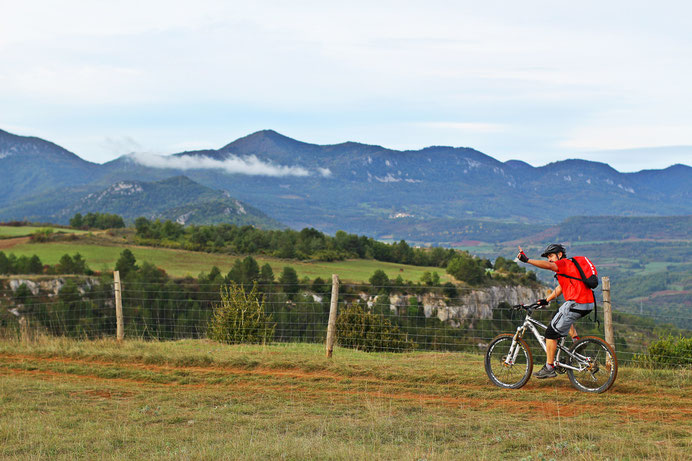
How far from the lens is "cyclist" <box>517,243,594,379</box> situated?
8695 millimetres

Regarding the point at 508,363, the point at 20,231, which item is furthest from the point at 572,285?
the point at 20,231

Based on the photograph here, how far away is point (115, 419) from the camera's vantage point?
7879 mm

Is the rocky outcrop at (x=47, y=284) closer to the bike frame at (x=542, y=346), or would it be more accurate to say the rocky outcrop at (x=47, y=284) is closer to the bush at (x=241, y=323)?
the bush at (x=241, y=323)

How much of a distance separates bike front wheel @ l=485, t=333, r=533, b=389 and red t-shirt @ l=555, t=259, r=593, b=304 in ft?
3.77

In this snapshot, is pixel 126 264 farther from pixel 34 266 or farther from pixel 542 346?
pixel 542 346

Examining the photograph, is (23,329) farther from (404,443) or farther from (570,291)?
(570,291)

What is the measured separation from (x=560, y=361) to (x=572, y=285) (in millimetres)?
1269

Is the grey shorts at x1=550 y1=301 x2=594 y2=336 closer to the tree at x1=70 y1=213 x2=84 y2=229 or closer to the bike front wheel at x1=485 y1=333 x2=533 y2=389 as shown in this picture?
the bike front wheel at x1=485 y1=333 x2=533 y2=389

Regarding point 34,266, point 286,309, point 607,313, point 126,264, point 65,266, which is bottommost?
point 286,309

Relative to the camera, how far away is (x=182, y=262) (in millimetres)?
83438

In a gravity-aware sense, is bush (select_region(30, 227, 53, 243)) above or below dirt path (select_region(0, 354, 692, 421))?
above

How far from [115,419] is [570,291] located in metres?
6.83

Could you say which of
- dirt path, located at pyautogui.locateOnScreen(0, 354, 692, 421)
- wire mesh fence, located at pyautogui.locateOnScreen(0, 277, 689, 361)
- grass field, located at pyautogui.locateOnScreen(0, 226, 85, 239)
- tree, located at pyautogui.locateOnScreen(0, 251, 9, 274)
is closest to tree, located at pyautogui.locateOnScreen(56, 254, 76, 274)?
tree, located at pyautogui.locateOnScreen(0, 251, 9, 274)

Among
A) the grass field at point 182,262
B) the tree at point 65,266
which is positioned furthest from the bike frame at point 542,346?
the tree at point 65,266
